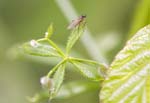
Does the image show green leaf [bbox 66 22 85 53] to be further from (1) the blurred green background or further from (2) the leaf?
(1) the blurred green background

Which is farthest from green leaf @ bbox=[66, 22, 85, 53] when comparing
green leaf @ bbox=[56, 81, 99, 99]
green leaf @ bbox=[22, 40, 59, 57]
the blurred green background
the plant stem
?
the blurred green background

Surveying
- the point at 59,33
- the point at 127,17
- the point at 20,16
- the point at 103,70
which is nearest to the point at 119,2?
the point at 127,17

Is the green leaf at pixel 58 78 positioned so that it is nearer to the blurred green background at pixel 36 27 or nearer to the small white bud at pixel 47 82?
the small white bud at pixel 47 82

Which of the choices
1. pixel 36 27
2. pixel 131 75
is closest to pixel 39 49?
pixel 131 75

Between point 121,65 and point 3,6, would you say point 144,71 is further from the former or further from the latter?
A: point 3,6

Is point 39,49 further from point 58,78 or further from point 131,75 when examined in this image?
point 131,75

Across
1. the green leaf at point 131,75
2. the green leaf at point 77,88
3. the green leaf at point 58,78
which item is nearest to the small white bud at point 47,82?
the green leaf at point 58,78
